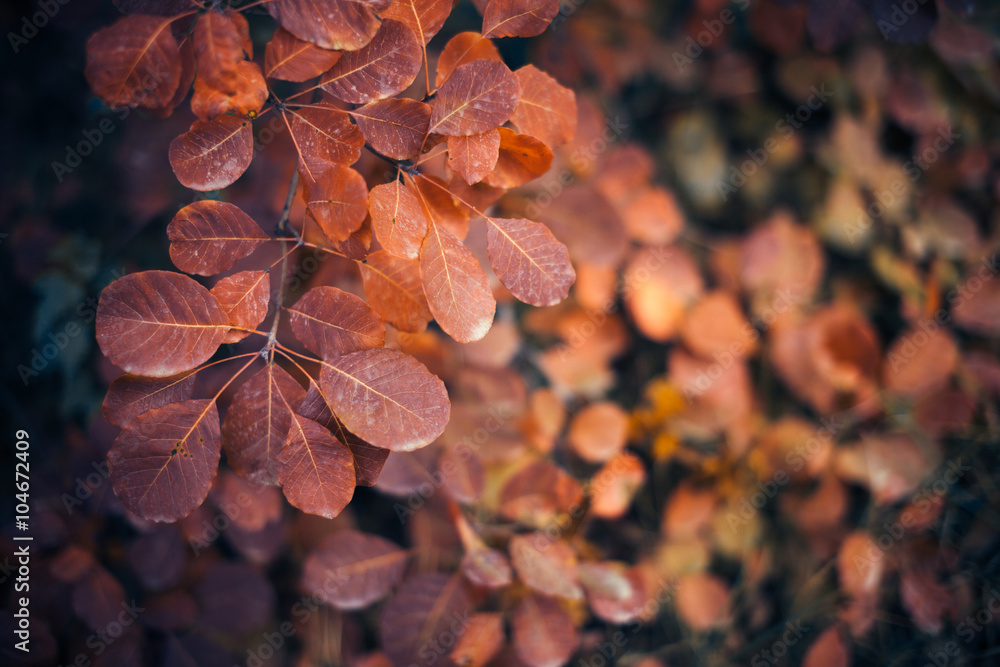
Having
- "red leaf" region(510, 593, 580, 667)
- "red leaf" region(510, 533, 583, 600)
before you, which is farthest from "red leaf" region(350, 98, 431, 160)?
"red leaf" region(510, 593, 580, 667)

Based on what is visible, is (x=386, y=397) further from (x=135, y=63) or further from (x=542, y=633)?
(x=542, y=633)

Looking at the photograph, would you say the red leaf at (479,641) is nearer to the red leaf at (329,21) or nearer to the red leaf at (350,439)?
the red leaf at (350,439)

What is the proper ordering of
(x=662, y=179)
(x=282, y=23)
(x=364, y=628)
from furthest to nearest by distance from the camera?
(x=662, y=179)
(x=364, y=628)
(x=282, y=23)

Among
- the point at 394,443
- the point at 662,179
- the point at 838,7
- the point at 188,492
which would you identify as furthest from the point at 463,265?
the point at 662,179

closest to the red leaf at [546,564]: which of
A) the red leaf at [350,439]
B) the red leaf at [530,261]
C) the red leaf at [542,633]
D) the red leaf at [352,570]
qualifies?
the red leaf at [542,633]

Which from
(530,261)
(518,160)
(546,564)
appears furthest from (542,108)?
(546,564)

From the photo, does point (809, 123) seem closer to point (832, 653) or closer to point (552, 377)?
point (552, 377)
